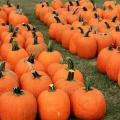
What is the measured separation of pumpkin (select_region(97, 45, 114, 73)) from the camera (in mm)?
6286

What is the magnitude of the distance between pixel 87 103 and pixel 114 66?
61.8 inches

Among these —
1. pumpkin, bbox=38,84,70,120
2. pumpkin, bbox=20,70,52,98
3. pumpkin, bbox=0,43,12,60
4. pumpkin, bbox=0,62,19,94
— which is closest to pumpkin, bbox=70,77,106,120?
pumpkin, bbox=38,84,70,120

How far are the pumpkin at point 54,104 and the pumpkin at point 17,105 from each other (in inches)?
5.0

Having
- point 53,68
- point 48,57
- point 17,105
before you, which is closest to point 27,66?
point 53,68

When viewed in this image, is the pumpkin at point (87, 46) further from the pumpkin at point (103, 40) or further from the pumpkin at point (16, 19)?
the pumpkin at point (16, 19)

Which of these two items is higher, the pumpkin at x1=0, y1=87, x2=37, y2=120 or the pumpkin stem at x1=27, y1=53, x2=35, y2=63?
the pumpkin stem at x1=27, y1=53, x2=35, y2=63

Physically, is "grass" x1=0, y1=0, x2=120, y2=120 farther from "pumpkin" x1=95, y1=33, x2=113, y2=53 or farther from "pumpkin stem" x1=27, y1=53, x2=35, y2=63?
"pumpkin stem" x1=27, y1=53, x2=35, y2=63

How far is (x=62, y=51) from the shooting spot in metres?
7.86

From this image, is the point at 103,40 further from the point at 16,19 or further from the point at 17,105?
the point at 17,105

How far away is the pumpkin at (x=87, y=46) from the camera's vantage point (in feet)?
23.2

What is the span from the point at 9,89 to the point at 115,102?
5.26ft

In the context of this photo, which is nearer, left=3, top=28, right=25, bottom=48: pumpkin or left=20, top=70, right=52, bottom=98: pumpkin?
left=20, top=70, right=52, bottom=98: pumpkin

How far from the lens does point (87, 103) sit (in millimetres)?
4613

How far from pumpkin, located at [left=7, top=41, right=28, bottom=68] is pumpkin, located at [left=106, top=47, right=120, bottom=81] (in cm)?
146
